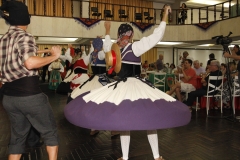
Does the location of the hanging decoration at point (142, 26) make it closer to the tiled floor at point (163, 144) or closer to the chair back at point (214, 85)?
the chair back at point (214, 85)

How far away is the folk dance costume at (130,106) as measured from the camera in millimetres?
1858

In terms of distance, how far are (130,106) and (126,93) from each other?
20 cm

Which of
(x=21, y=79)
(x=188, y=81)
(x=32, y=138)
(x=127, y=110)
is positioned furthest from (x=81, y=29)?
(x=127, y=110)

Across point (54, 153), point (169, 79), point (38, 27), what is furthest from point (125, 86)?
point (38, 27)

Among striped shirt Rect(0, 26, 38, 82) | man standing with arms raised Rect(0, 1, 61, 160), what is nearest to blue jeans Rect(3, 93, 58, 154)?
man standing with arms raised Rect(0, 1, 61, 160)

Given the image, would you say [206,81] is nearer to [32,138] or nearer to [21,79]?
[32,138]

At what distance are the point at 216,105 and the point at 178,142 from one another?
3087 mm

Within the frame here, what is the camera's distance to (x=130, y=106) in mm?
1936

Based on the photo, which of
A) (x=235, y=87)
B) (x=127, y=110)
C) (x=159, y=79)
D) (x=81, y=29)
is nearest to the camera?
(x=127, y=110)

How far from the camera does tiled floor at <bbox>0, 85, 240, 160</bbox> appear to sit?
9.46 ft

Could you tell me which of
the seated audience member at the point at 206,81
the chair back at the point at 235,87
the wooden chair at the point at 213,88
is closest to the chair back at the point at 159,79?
the seated audience member at the point at 206,81

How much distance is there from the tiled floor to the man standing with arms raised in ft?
3.29

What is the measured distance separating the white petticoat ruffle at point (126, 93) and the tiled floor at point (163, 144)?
0.99m

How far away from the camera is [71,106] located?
88.0 inches
